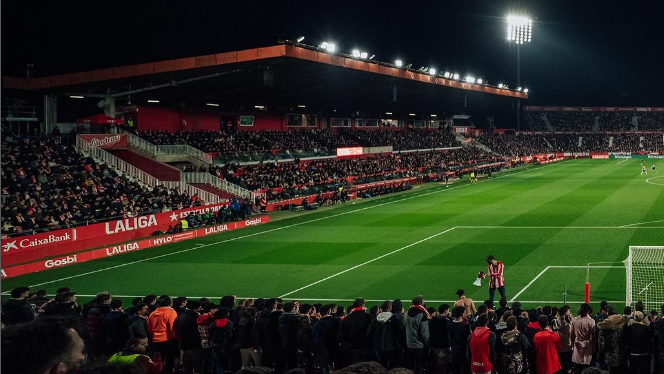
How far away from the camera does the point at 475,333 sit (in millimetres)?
10742

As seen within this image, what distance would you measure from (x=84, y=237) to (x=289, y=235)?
32.8 feet

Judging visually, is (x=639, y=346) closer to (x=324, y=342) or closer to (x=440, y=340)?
(x=440, y=340)

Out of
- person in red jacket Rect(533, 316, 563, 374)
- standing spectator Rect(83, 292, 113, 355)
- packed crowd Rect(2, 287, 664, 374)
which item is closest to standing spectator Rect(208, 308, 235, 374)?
packed crowd Rect(2, 287, 664, 374)

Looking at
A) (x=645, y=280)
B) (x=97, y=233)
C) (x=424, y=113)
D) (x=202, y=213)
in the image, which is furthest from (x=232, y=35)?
(x=424, y=113)

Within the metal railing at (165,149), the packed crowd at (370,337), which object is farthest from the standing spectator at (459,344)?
the metal railing at (165,149)

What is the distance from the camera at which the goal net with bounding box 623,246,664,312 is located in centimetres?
1834

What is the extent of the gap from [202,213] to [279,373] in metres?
27.2

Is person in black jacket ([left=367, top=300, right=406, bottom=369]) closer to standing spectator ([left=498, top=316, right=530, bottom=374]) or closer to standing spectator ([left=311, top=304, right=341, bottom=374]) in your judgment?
standing spectator ([left=311, top=304, right=341, bottom=374])

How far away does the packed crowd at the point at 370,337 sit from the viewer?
35.3 feet

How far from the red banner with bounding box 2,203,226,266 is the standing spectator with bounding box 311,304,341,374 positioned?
1944 centimetres

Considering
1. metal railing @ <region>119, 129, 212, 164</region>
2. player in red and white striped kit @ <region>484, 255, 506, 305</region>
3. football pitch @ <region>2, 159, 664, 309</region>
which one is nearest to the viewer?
player in red and white striped kit @ <region>484, 255, 506, 305</region>

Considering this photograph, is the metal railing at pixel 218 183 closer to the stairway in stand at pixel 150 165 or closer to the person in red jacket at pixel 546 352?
the stairway in stand at pixel 150 165

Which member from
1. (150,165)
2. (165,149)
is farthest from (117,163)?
(165,149)

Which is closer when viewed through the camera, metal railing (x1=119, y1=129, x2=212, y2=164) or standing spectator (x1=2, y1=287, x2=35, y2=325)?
standing spectator (x1=2, y1=287, x2=35, y2=325)
